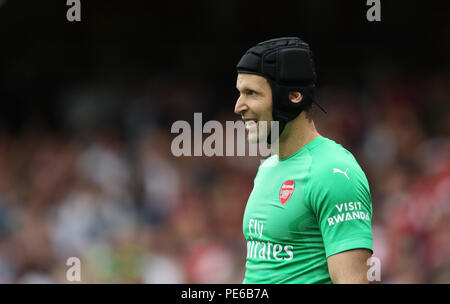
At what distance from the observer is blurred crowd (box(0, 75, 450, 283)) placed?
23.2 feet

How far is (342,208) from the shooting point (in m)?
2.86

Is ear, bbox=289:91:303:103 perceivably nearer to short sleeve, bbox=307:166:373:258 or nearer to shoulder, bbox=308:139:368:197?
shoulder, bbox=308:139:368:197

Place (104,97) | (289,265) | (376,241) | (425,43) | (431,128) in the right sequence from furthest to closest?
(104,97), (425,43), (431,128), (376,241), (289,265)

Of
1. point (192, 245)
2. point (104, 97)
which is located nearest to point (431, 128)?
point (192, 245)

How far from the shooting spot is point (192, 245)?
7816 mm

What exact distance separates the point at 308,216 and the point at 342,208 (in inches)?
7.3

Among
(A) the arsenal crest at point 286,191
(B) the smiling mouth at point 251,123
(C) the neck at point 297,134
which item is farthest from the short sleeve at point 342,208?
(B) the smiling mouth at point 251,123

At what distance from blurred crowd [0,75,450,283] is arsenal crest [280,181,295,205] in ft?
12.3

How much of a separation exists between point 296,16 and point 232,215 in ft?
9.59

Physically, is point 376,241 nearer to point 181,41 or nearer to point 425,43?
point 425,43

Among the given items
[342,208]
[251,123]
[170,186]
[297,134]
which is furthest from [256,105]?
[170,186]

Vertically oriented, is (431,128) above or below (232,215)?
above

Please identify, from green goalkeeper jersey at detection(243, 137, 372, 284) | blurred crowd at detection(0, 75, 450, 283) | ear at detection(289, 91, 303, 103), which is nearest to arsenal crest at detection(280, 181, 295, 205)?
green goalkeeper jersey at detection(243, 137, 372, 284)

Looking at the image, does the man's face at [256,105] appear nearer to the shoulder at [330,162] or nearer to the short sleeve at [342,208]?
the shoulder at [330,162]
